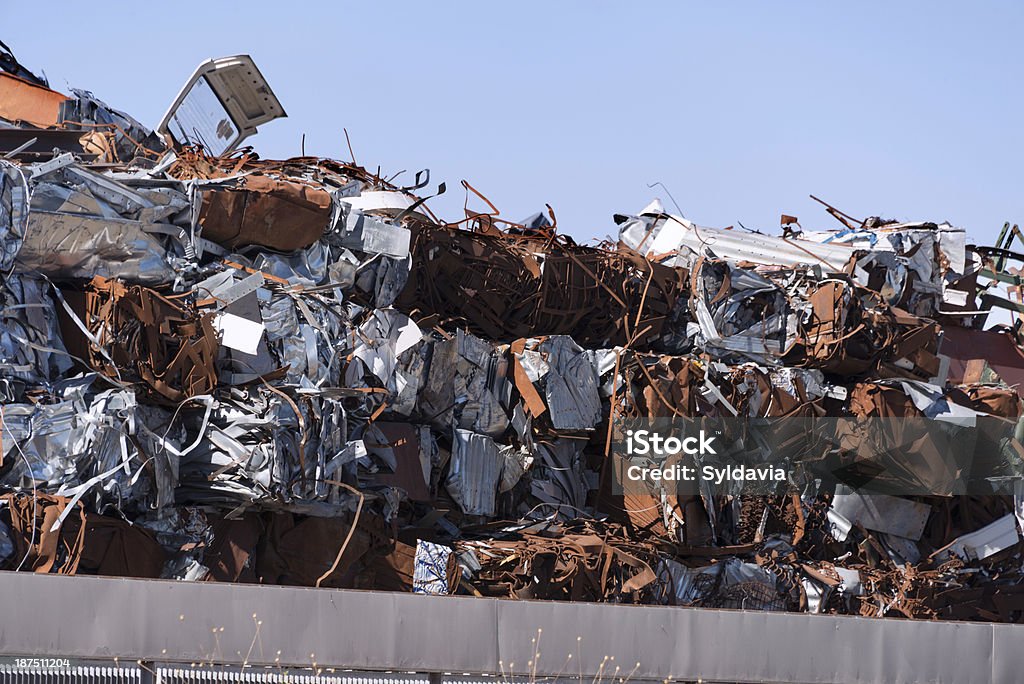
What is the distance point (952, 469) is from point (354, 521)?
5897 millimetres

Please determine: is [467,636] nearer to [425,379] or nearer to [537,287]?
[425,379]

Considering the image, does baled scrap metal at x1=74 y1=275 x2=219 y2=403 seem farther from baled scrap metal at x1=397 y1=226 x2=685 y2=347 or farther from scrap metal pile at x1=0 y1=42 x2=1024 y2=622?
baled scrap metal at x1=397 y1=226 x2=685 y2=347

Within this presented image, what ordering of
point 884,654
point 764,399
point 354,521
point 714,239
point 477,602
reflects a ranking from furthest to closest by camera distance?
1. point 714,239
2. point 764,399
3. point 354,521
4. point 884,654
5. point 477,602

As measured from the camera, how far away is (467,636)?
6.35 metres

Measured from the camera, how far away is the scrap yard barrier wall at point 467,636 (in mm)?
5793

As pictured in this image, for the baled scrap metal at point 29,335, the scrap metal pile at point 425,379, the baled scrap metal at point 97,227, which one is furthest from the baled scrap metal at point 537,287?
the baled scrap metal at point 29,335

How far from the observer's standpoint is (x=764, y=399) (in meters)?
10.7

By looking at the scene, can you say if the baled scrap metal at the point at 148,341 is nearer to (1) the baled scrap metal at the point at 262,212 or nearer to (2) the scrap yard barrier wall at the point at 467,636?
(1) the baled scrap metal at the point at 262,212

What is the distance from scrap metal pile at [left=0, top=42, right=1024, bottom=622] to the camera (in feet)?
26.7

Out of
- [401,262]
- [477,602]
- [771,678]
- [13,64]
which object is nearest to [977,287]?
[401,262]

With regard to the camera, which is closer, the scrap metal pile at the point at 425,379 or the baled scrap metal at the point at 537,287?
the scrap metal pile at the point at 425,379

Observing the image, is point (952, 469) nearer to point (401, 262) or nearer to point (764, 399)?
point (764, 399)

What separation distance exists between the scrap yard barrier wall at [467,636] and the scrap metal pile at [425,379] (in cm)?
194

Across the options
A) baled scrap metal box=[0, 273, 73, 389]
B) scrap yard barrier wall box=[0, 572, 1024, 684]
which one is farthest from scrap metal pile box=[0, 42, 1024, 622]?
scrap yard barrier wall box=[0, 572, 1024, 684]
